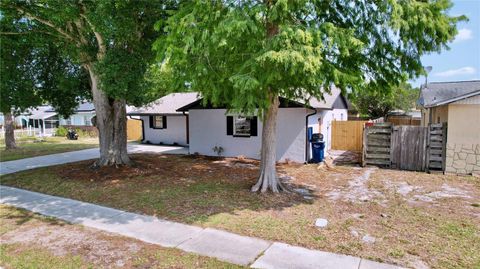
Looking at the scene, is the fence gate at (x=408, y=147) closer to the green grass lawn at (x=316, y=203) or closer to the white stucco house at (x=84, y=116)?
the green grass lawn at (x=316, y=203)

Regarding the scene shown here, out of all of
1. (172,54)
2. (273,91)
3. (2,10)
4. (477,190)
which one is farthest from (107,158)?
(477,190)

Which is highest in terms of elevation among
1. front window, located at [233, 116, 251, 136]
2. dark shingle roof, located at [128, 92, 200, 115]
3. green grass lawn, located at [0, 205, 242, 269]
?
dark shingle roof, located at [128, 92, 200, 115]

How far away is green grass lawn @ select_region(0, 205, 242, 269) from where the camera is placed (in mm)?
4543

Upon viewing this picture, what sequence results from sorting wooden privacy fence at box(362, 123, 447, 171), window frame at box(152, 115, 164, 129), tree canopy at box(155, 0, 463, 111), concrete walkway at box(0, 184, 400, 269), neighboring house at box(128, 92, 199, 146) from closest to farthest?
concrete walkway at box(0, 184, 400, 269), tree canopy at box(155, 0, 463, 111), wooden privacy fence at box(362, 123, 447, 171), neighboring house at box(128, 92, 199, 146), window frame at box(152, 115, 164, 129)

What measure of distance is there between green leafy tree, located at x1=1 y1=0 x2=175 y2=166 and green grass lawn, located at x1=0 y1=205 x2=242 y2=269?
425cm

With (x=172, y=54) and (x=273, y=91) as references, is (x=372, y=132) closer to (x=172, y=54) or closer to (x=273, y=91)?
(x=273, y=91)

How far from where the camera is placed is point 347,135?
16.9 metres

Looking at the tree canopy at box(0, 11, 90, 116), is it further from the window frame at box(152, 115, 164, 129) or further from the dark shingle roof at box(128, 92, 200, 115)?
the window frame at box(152, 115, 164, 129)

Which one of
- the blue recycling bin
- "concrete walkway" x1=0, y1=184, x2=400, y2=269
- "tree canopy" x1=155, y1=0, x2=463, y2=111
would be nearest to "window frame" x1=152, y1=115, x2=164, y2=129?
the blue recycling bin

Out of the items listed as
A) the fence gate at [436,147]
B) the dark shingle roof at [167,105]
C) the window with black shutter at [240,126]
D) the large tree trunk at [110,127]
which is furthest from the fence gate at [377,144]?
the dark shingle roof at [167,105]

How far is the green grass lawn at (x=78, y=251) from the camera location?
4.54 metres

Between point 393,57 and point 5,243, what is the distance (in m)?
9.02

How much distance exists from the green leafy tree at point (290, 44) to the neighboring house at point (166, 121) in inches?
498

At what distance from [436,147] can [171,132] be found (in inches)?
594
